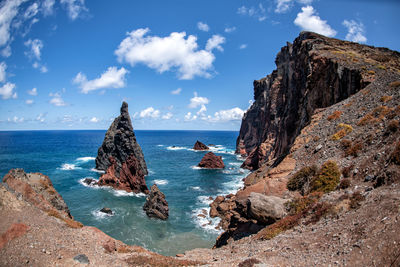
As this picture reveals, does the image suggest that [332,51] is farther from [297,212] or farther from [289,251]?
[289,251]

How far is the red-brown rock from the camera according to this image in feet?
174

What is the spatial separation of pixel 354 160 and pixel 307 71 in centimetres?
2537

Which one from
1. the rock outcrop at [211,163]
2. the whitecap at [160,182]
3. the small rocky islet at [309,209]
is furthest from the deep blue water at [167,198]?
the small rocky islet at [309,209]

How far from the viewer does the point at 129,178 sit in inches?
2122

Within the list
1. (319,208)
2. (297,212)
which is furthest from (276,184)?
(319,208)

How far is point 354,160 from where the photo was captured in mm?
16953

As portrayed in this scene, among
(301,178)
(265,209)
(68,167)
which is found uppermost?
(301,178)

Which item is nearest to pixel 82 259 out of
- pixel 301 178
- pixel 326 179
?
pixel 301 178

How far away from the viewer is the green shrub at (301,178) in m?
18.0

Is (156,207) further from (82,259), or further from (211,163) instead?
(211,163)

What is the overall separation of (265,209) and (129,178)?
144 feet

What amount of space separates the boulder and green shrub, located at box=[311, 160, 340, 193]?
2732 mm

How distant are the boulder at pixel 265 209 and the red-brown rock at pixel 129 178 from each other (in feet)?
132

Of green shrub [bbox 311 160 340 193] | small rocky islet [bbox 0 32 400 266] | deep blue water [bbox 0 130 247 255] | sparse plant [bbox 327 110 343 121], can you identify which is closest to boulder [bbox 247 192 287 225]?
small rocky islet [bbox 0 32 400 266]
